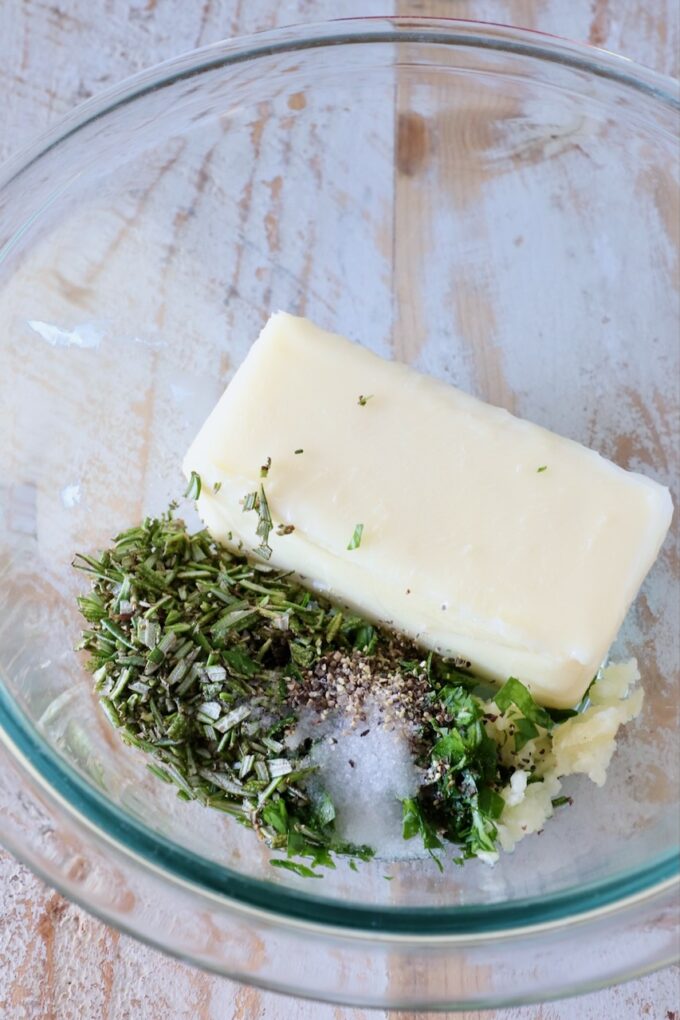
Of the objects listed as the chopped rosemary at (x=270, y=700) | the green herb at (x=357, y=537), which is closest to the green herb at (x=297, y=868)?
the chopped rosemary at (x=270, y=700)

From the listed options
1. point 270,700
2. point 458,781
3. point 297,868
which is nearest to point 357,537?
point 270,700

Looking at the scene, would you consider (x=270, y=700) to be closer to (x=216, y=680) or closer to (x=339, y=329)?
(x=216, y=680)

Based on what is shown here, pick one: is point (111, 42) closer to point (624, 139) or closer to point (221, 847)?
point (624, 139)

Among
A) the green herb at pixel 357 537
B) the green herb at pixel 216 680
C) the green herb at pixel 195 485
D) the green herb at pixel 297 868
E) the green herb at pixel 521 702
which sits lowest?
the green herb at pixel 297 868

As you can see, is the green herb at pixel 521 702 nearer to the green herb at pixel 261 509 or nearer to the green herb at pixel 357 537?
the green herb at pixel 357 537

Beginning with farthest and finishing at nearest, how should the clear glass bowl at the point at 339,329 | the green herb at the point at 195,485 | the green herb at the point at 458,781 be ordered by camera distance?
the green herb at the point at 195,485 → the green herb at the point at 458,781 → the clear glass bowl at the point at 339,329

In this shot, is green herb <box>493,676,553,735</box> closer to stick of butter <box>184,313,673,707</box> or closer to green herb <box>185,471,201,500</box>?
stick of butter <box>184,313,673,707</box>

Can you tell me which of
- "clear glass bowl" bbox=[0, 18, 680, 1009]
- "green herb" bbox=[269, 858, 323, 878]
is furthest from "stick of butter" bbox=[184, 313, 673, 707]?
"green herb" bbox=[269, 858, 323, 878]

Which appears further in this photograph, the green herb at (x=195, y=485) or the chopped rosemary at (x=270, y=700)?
the green herb at (x=195, y=485)

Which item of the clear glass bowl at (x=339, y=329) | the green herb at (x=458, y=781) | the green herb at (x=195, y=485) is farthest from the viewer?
the green herb at (x=195, y=485)
